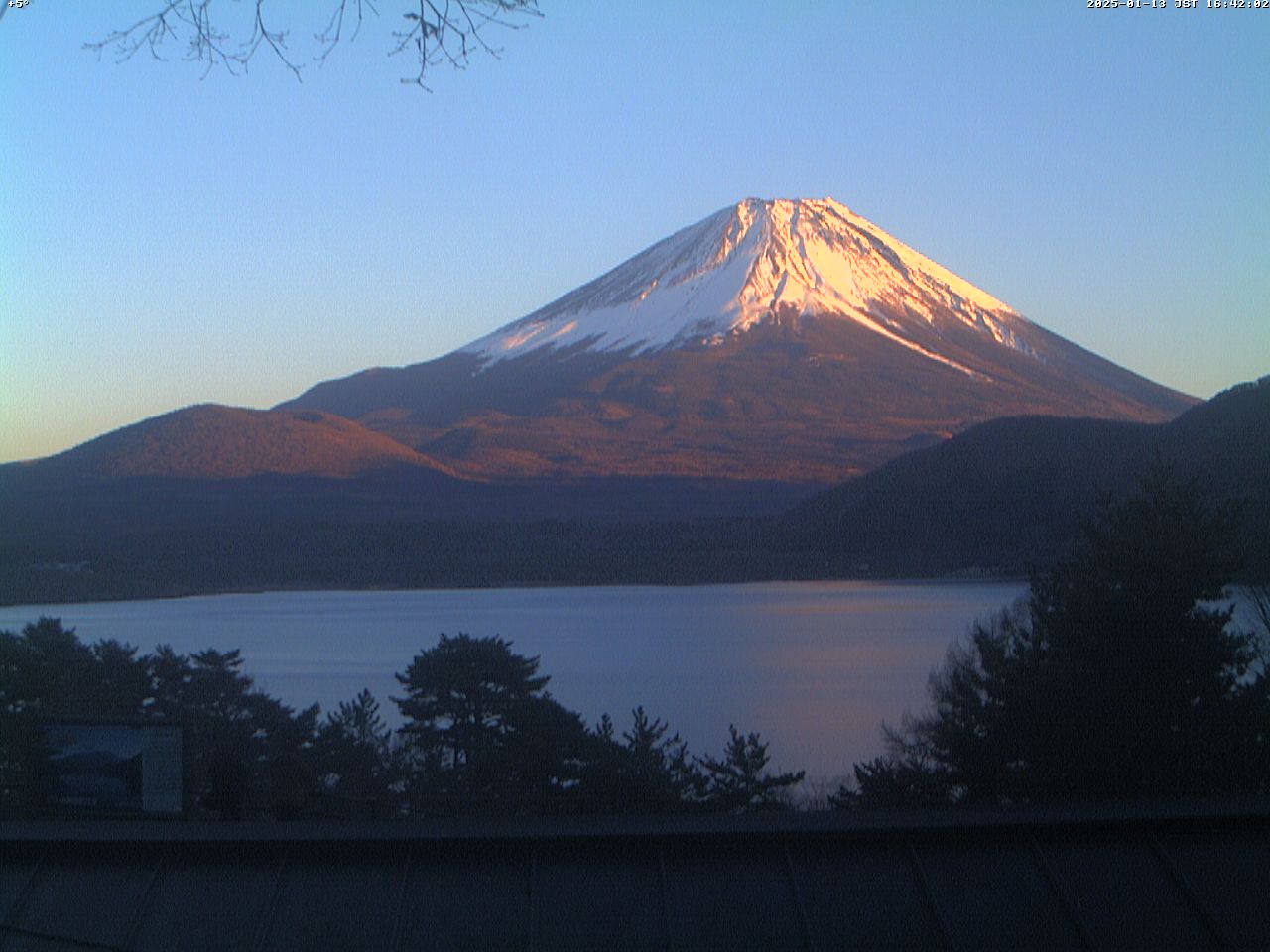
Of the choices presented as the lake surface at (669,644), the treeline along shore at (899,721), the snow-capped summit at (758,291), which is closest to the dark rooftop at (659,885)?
the treeline along shore at (899,721)

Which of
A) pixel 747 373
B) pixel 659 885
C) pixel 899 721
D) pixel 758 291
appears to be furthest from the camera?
pixel 758 291

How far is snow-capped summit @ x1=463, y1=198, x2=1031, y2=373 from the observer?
89.6m

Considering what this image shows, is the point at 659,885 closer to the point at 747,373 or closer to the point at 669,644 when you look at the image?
the point at 669,644

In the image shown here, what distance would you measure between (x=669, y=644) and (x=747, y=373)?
64.2 meters

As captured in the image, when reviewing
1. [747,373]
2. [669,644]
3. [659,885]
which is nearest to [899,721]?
[669,644]

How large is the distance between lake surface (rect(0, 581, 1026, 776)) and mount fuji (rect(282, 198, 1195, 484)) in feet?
97.2

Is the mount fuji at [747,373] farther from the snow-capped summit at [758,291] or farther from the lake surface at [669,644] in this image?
the lake surface at [669,644]

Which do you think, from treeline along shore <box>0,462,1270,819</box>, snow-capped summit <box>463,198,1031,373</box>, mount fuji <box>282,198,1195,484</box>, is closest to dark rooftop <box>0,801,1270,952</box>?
treeline along shore <box>0,462,1270,819</box>

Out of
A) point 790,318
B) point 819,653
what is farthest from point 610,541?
point 790,318

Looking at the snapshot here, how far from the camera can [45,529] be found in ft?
74.4

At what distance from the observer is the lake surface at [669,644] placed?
1132 centimetres

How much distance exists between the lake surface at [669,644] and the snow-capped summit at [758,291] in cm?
6279

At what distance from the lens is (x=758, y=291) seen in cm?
9625

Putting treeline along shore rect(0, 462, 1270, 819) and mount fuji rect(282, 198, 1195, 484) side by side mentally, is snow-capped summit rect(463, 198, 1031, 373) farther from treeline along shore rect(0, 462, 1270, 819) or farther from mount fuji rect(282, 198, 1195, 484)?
treeline along shore rect(0, 462, 1270, 819)
